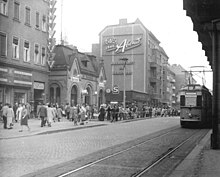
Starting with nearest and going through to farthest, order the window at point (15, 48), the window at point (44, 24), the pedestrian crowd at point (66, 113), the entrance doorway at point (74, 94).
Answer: the pedestrian crowd at point (66, 113)
the window at point (15, 48)
the window at point (44, 24)
the entrance doorway at point (74, 94)

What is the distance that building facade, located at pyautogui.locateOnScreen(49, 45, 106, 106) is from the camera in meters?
42.0

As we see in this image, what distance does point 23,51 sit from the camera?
31.6 meters

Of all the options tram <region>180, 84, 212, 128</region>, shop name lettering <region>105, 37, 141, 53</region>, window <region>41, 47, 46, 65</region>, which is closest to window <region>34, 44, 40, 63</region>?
window <region>41, 47, 46, 65</region>

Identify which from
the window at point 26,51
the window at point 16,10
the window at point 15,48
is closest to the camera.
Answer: the window at point 16,10

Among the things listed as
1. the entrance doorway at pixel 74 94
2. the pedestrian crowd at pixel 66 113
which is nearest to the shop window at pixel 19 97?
the pedestrian crowd at pixel 66 113

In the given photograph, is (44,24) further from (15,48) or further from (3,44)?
(3,44)

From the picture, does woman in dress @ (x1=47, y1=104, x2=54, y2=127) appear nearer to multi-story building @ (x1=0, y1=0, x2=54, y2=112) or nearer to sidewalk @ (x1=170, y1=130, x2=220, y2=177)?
multi-story building @ (x1=0, y1=0, x2=54, y2=112)

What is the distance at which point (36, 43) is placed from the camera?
34094 mm

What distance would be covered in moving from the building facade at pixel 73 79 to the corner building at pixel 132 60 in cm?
982

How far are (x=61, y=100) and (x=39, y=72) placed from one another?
7540 millimetres

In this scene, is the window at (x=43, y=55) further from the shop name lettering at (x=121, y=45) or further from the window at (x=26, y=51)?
the shop name lettering at (x=121, y=45)

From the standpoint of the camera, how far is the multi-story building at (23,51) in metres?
28.6

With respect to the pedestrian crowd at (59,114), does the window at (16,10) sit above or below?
above

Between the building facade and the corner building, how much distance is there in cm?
982
